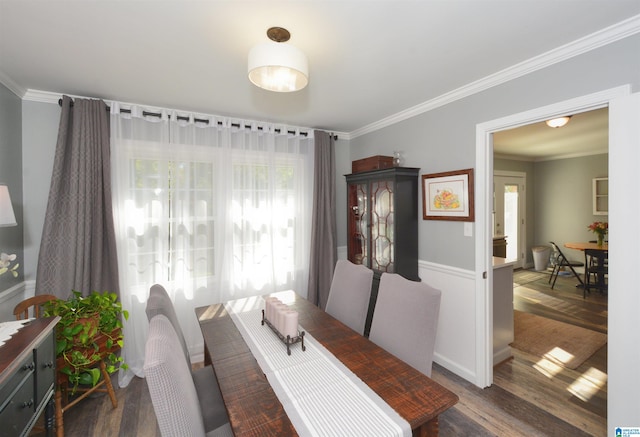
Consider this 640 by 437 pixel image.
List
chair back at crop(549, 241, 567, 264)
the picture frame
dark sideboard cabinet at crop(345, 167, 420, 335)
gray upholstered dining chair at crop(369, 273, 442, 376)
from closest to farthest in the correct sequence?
1. gray upholstered dining chair at crop(369, 273, 442, 376)
2. the picture frame
3. dark sideboard cabinet at crop(345, 167, 420, 335)
4. chair back at crop(549, 241, 567, 264)

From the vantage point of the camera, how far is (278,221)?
333 centimetres

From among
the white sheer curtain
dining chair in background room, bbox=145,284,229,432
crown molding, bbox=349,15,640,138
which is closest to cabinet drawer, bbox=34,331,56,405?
dining chair in background room, bbox=145,284,229,432

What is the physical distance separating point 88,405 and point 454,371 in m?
3.01

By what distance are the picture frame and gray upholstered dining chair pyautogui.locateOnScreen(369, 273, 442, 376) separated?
1.03m

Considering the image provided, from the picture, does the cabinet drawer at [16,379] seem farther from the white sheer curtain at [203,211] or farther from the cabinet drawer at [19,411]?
the white sheer curtain at [203,211]

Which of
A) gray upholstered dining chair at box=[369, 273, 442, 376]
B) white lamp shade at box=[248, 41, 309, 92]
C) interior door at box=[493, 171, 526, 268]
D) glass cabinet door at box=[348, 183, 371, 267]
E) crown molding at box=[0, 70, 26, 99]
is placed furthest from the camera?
interior door at box=[493, 171, 526, 268]

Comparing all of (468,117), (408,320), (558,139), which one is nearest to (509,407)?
(408,320)

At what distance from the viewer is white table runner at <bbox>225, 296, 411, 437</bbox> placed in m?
1.01

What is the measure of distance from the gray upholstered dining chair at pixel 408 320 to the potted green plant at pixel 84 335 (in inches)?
76.1

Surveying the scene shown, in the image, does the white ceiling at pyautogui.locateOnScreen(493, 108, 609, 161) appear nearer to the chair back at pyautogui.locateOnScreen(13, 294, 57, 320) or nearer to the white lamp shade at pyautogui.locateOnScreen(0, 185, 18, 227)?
the white lamp shade at pyautogui.locateOnScreen(0, 185, 18, 227)

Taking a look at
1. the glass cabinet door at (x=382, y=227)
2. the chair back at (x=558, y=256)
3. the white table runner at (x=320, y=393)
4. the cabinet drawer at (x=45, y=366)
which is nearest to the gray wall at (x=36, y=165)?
the cabinet drawer at (x=45, y=366)

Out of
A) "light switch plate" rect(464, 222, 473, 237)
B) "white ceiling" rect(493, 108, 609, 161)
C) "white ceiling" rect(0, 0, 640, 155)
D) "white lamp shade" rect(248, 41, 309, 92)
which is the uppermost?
"white ceiling" rect(493, 108, 609, 161)

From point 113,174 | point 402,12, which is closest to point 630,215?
point 402,12

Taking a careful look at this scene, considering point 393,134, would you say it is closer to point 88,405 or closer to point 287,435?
point 287,435
